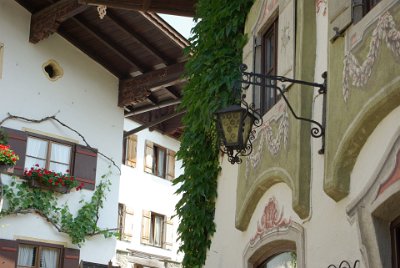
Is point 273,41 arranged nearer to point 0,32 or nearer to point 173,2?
point 173,2

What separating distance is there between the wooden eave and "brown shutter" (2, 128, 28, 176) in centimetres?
199

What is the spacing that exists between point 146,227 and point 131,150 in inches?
82.3

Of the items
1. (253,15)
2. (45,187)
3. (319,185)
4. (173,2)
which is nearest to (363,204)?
(319,185)

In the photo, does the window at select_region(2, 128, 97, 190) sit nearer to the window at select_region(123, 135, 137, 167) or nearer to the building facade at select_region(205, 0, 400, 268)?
the window at select_region(123, 135, 137, 167)

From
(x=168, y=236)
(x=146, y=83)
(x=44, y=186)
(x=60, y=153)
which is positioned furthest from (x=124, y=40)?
(x=168, y=236)

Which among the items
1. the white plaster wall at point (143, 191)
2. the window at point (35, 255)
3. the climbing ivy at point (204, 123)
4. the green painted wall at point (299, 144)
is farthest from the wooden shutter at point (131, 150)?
the green painted wall at point (299, 144)

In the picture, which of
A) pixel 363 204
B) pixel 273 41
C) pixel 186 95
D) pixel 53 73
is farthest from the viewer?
pixel 53 73

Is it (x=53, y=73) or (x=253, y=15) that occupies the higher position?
(x=53, y=73)

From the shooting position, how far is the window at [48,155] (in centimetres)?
1578

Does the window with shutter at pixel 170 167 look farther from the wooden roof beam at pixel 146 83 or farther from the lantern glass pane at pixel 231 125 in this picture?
the lantern glass pane at pixel 231 125

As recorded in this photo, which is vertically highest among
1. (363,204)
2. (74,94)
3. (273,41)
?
(74,94)

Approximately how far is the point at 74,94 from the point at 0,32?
6.62 feet

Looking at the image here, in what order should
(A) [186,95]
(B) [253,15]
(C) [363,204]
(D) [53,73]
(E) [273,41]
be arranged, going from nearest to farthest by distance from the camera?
(C) [363,204]
(E) [273,41]
(B) [253,15]
(A) [186,95]
(D) [53,73]

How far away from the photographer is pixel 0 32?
1582 centimetres
